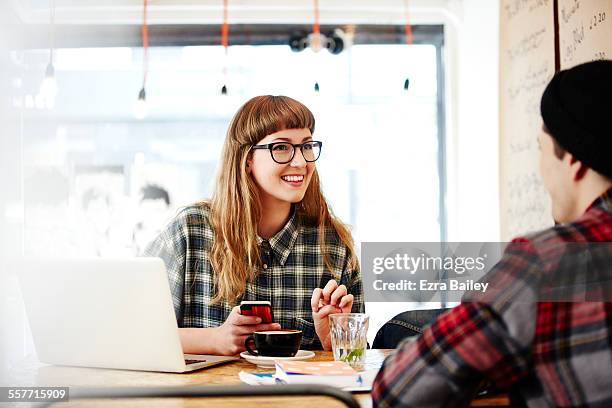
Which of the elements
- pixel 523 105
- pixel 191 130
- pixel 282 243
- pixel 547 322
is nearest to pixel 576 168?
pixel 547 322

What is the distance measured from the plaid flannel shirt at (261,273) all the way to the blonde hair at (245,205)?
0.03 meters

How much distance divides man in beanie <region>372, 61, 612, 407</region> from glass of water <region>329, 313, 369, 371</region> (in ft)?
1.58

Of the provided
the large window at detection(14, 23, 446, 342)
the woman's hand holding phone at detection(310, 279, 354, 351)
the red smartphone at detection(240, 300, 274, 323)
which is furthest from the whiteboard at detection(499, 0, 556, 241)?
Result: the red smartphone at detection(240, 300, 274, 323)

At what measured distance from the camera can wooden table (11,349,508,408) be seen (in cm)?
115

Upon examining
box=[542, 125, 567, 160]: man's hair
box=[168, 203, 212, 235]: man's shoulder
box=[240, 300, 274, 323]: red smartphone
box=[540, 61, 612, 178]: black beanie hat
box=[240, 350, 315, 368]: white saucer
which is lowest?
box=[240, 350, 315, 368]: white saucer

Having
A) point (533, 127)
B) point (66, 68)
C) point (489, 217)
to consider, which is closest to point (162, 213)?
point (66, 68)

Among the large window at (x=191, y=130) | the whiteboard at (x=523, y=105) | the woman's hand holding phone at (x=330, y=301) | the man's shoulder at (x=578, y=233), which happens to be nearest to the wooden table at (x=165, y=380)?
the woman's hand holding phone at (x=330, y=301)

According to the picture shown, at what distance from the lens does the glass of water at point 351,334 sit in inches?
58.4

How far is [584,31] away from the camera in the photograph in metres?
2.26

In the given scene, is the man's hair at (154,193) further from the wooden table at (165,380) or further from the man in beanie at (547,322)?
the man in beanie at (547,322)

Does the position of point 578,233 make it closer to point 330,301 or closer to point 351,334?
point 351,334

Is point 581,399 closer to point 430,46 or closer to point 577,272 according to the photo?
point 577,272

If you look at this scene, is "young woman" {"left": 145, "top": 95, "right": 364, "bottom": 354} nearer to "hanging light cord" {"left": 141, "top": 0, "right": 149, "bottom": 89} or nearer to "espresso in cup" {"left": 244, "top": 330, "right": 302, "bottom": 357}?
"espresso in cup" {"left": 244, "top": 330, "right": 302, "bottom": 357}

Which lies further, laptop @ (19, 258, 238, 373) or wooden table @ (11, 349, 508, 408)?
laptop @ (19, 258, 238, 373)
